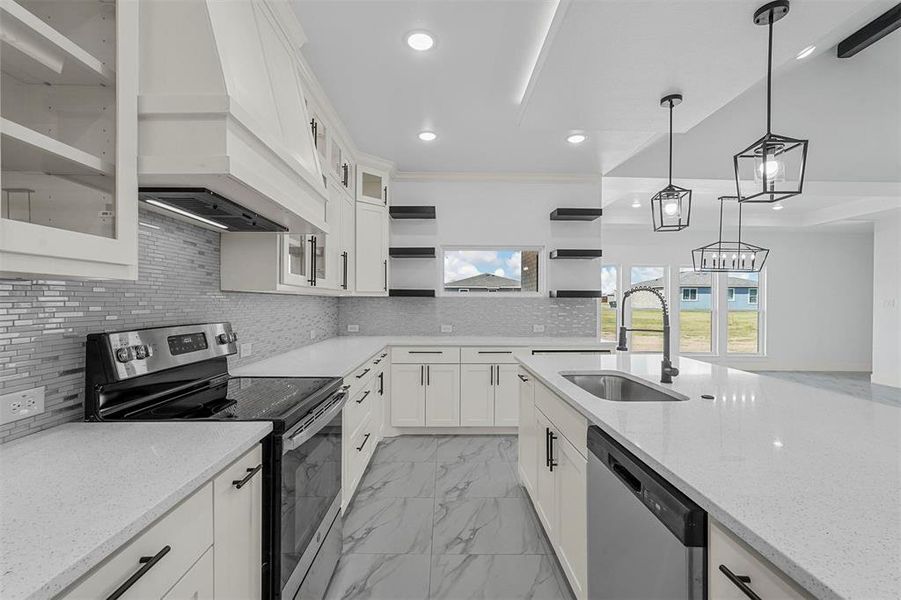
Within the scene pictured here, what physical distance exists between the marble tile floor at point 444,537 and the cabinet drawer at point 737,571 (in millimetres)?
1236

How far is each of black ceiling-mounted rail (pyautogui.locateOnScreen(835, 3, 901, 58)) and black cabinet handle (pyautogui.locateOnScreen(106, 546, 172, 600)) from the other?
13.2 feet

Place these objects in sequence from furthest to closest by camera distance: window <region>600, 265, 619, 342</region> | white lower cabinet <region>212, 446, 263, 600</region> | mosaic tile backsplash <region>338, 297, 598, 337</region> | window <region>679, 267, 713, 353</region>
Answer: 1. window <region>679, 267, 713, 353</region>
2. window <region>600, 265, 619, 342</region>
3. mosaic tile backsplash <region>338, 297, 598, 337</region>
4. white lower cabinet <region>212, 446, 263, 600</region>

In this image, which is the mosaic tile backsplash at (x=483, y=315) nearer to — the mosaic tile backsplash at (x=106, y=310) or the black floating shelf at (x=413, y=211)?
the black floating shelf at (x=413, y=211)

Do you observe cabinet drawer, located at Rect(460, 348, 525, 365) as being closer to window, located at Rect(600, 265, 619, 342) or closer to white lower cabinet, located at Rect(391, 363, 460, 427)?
white lower cabinet, located at Rect(391, 363, 460, 427)

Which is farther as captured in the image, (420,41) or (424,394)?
(424,394)

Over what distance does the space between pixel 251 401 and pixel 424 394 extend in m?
2.38

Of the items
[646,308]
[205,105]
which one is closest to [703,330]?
[646,308]

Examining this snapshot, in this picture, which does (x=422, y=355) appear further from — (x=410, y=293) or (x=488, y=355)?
(x=410, y=293)

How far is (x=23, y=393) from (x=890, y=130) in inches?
234

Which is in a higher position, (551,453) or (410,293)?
(410,293)

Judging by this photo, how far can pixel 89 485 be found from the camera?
0.90 meters

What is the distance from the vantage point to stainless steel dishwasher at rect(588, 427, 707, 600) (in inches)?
36.1

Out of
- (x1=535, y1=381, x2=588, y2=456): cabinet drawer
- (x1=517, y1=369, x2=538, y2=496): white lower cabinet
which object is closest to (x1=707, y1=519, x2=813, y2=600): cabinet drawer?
(x1=535, y1=381, x2=588, y2=456): cabinet drawer

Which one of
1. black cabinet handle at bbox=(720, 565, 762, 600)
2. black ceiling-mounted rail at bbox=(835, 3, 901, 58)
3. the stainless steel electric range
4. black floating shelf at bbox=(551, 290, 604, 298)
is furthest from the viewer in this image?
black floating shelf at bbox=(551, 290, 604, 298)
